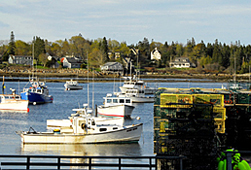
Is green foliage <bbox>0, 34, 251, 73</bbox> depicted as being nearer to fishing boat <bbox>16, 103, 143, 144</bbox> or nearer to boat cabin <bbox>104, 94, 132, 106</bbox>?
boat cabin <bbox>104, 94, 132, 106</bbox>

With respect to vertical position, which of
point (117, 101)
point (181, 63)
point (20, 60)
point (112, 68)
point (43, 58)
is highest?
point (43, 58)

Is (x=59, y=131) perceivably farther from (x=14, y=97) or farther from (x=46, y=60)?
(x=46, y=60)

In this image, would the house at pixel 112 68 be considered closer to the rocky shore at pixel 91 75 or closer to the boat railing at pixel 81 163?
the rocky shore at pixel 91 75

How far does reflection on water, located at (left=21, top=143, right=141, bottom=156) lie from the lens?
23156mm

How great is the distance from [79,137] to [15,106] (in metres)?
23.5

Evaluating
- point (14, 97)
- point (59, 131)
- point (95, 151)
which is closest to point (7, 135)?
point (59, 131)

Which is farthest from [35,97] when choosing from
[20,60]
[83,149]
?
[20,60]

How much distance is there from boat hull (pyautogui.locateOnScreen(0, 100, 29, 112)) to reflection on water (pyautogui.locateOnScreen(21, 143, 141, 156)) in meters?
21.4

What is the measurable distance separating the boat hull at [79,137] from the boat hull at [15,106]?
836 inches

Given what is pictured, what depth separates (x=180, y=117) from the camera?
13.8m

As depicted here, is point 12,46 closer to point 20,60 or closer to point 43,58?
point 20,60

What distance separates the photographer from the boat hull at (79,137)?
79.9ft

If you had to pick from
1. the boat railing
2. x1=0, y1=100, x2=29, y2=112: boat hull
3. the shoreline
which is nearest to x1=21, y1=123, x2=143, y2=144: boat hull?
the boat railing

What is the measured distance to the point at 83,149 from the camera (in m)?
23.7
